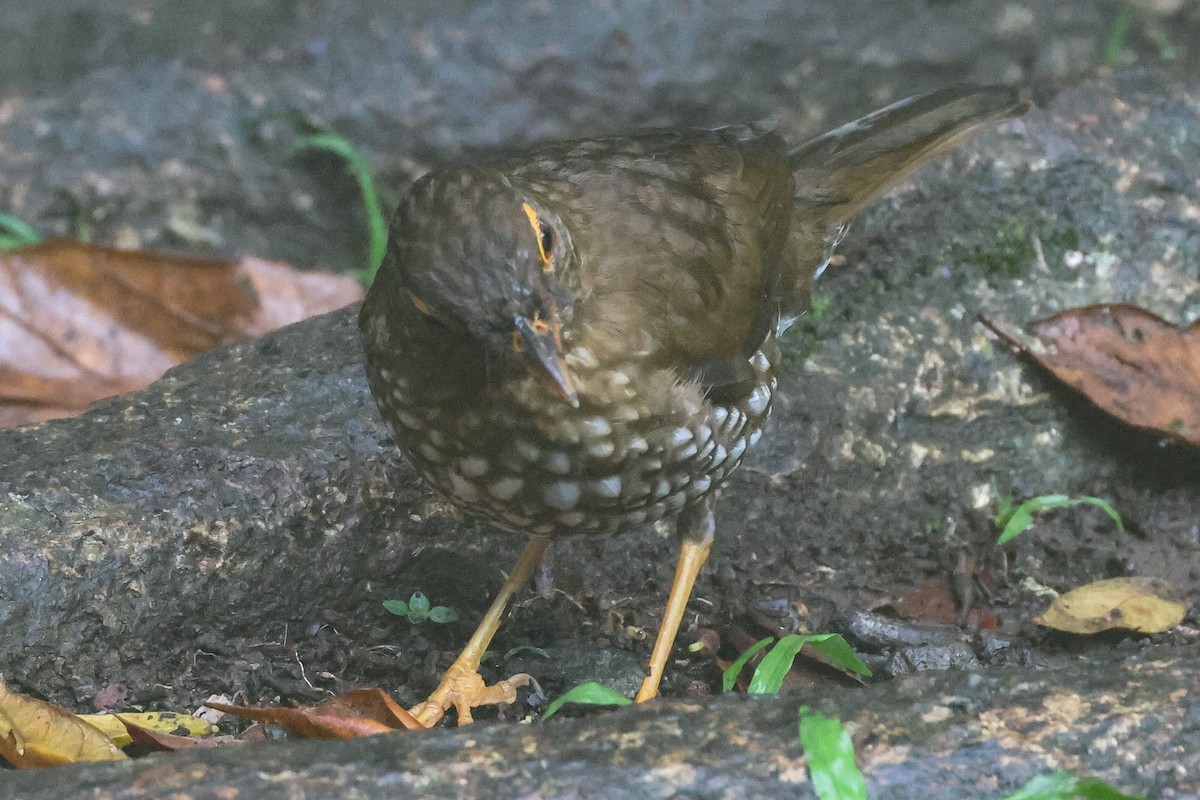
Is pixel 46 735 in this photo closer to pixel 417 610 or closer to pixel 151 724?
pixel 151 724

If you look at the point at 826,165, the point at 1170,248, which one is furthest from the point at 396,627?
the point at 1170,248

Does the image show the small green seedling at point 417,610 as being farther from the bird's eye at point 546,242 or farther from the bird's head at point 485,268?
the bird's eye at point 546,242

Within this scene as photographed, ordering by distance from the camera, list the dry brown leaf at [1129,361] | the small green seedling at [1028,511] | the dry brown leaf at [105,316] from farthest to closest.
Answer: the dry brown leaf at [105,316]
the dry brown leaf at [1129,361]
the small green seedling at [1028,511]

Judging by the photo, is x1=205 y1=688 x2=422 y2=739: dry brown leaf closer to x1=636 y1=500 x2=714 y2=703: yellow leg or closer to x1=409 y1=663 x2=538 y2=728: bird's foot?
x1=409 y1=663 x2=538 y2=728: bird's foot

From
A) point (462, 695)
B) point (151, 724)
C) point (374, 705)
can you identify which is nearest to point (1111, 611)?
point (462, 695)

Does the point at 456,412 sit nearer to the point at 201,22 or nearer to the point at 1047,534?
the point at 1047,534

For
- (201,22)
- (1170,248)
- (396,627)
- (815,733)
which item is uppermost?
(201,22)

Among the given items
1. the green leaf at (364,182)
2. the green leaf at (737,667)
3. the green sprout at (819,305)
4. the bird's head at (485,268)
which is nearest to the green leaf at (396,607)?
the green leaf at (737,667)
